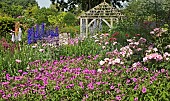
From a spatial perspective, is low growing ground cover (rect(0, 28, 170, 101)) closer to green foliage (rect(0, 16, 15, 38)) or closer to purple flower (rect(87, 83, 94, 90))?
purple flower (rect(87, 83, 94, 90))

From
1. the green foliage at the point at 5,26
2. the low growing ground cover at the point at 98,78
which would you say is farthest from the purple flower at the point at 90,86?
the green foliage at the point at 5,26

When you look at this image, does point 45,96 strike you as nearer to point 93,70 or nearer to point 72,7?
point 93,70

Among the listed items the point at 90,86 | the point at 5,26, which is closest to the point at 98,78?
the point at 90,86

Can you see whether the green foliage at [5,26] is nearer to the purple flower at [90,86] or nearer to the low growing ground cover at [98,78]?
the low growing ground cover at [98,78]

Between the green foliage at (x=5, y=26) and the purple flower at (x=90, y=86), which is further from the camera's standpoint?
the green foliage at (x=5, y=26)

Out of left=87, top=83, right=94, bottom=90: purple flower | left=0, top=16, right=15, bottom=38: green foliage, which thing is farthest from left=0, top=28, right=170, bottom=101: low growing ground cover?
left=0, top=16, right=15, bottom=38: green foliage

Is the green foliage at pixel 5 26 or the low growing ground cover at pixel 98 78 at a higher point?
the green foliage at pixel 5 26

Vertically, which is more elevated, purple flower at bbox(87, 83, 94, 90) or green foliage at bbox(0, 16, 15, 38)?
green foliage at bbox(0, 16, 15, 38)

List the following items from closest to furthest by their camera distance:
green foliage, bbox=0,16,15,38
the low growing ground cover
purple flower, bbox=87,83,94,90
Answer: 1. the low growing ground cover
2. purple flower, bbox=87,83,94,90
3. green foliage, bbox=0,16,15,38

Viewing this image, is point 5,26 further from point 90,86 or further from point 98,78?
point 90,86

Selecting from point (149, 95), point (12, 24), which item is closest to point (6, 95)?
point (149, 95)

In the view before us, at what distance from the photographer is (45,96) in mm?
4441

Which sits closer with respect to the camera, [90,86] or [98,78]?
[90,86]

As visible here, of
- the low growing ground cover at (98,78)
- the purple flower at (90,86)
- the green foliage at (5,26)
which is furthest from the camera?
the green foliage at (5,26)
